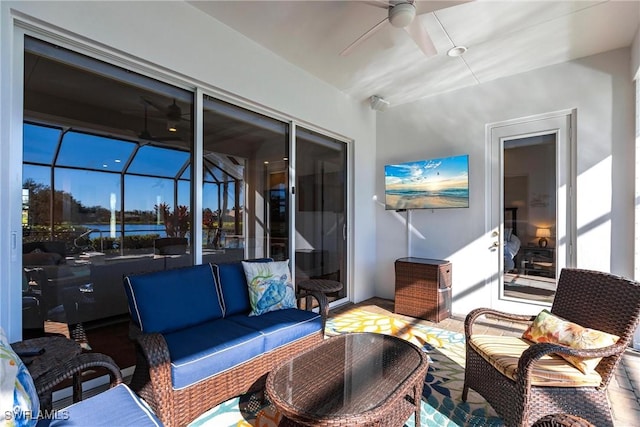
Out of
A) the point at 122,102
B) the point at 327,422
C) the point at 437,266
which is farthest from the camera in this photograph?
the point at 437,266

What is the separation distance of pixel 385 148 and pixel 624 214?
289 centimetres

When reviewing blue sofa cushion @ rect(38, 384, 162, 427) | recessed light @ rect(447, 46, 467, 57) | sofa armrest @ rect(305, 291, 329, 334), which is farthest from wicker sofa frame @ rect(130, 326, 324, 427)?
recessed light @ rect(447, 46, 467, 57)

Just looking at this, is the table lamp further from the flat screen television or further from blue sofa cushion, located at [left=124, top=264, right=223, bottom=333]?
blue sofa cushion, located at [left=124, top=264, right=223, bottom=333]

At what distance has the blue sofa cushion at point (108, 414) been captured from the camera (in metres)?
1.23

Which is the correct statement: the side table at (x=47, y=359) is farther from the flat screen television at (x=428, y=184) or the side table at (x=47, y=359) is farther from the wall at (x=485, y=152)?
the wall at (x=485, y=152)

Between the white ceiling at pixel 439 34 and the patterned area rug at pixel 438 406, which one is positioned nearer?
the patterned area rug at pixel 438 406

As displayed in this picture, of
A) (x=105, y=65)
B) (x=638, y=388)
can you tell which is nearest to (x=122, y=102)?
(x=105, y=65)

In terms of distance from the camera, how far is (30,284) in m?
2.04

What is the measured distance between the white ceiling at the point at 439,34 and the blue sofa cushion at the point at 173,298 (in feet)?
7.42

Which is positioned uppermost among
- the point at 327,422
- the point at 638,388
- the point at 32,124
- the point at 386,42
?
the point at 386,42

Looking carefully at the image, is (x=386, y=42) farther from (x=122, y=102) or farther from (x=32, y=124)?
(x=32, y=124)

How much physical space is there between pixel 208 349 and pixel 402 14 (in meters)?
2.65

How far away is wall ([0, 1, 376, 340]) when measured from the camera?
181 cm

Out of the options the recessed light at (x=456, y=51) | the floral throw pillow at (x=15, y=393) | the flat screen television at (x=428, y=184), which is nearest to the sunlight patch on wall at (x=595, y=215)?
the flat screen television at (x=428, y=184)
